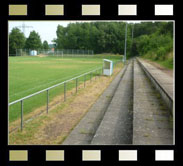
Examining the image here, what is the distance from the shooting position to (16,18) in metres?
2.20

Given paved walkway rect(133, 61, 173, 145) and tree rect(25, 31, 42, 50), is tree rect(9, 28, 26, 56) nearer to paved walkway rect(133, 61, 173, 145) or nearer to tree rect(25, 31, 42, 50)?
tree rect(25, 31, 42, 50)

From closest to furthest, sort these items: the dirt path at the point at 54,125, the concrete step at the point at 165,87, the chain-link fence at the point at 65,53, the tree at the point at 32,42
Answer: the dirt path at the point at 54,125 → the concrete step at the point at 165,87 → the chain-link fence at the point at 65,53 → the tree at the point at 32,42

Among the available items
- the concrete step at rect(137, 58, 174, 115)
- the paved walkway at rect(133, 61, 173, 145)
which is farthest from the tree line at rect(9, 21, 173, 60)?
the paved walkway at rect(133, 61, 173, 145)

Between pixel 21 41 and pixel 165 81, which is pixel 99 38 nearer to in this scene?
pixel 21 41

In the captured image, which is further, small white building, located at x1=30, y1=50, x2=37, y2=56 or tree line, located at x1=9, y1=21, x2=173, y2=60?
small white building, located at x1=30, y1=50, x2=37, y2=56

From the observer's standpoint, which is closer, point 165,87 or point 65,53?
point 165,87

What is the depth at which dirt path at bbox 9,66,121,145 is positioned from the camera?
493cm

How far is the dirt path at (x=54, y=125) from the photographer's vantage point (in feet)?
16.2

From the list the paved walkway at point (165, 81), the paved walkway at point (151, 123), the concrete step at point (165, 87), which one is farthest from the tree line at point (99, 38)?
the paved walkway at point (151, 123)

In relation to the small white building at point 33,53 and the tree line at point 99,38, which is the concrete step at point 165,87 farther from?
the small white building at point 33,53

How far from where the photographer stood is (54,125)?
5914mm

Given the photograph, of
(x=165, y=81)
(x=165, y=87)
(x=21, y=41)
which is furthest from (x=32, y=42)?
(x=165, y=87)
